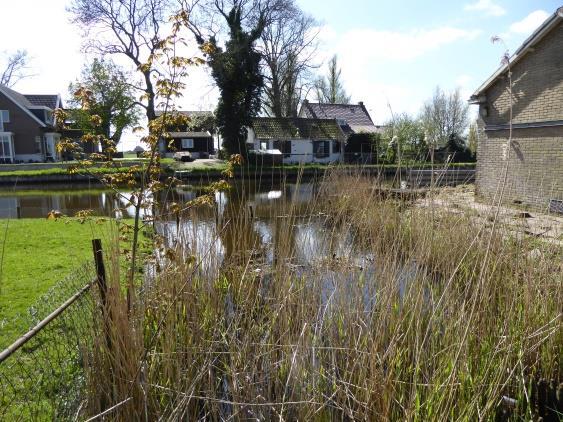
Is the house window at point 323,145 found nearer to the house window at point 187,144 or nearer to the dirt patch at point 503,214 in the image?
the house window at point 187,144

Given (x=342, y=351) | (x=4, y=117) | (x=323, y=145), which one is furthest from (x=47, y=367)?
(x=4, y=117)

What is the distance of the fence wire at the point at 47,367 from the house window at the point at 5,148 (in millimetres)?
29352

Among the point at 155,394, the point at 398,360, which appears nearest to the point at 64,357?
the point at 155,394

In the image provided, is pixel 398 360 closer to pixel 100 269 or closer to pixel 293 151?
pixel 100 269

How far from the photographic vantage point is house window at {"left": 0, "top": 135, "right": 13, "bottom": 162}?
27953 millimetres

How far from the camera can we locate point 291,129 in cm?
2991

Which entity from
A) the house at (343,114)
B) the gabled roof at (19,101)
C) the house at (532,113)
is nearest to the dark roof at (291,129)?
the house at (343,114)

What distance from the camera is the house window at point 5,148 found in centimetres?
2795

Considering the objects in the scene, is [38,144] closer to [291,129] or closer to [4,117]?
[4,117]

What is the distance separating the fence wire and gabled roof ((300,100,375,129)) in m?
33.6

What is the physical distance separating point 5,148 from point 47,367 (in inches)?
1211

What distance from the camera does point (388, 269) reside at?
2396 mm

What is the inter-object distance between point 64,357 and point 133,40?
26.9 m

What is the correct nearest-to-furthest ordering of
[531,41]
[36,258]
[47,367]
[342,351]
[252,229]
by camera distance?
1. [342,351]
2. [47,367]
3. [252,229]
4. [36,258]
5. [531,41]
